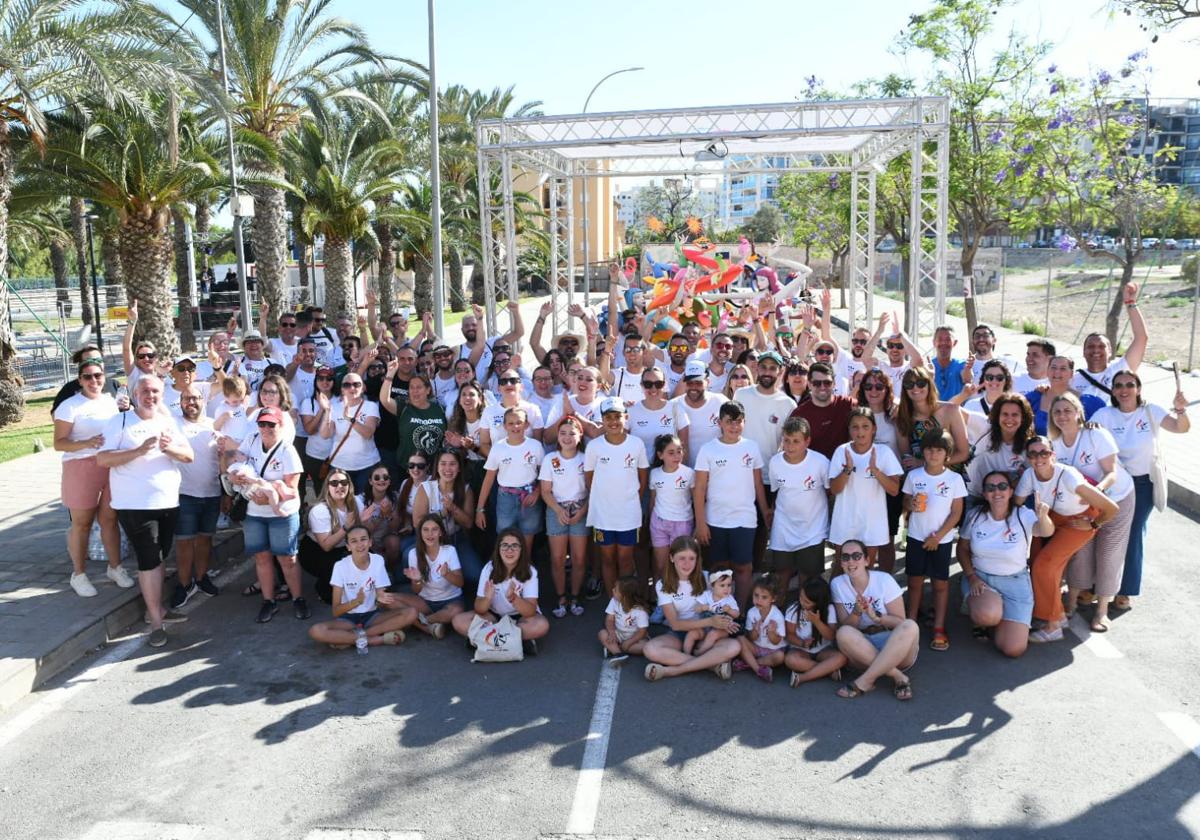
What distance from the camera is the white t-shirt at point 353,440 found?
7148 millimetres

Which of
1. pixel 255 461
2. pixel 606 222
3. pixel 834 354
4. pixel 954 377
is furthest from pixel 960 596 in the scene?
pixel 606 222

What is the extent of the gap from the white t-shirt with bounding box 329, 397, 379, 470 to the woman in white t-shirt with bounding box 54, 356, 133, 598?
5.08 feet

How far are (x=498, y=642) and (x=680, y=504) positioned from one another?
149 cm

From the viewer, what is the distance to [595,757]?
4.65 metres

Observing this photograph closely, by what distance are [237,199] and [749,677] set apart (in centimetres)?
1327

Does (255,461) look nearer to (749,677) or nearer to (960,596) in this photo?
(749,677)

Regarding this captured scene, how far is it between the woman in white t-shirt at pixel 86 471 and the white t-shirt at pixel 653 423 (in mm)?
3600

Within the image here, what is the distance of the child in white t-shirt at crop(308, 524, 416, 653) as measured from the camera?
5.95 m

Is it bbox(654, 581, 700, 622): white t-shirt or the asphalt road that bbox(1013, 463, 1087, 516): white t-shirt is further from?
bbox(654, 581, 700, 622): white t-shirt

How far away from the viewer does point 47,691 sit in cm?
548

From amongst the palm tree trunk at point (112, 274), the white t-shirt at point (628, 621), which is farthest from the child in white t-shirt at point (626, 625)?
the palm tree trunk at point (112, 274)

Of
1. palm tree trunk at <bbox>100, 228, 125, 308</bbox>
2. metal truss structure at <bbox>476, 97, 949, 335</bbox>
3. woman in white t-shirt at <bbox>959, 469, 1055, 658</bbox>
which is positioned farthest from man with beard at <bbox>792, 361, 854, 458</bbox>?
palm tree trunk at <bbox>100, 228, 125, 308</bbox>

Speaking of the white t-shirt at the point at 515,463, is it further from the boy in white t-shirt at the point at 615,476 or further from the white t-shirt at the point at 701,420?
the white t-shirt at the point at 701,420

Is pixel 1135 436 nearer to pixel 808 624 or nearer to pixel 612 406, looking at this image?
pixel 808 624
